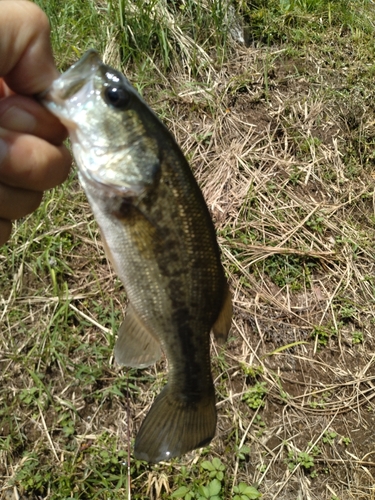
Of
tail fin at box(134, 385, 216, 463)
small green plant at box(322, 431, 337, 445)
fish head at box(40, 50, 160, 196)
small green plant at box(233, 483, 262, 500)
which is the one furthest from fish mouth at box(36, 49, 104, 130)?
small green plant at box(322, 431, 337, 445)

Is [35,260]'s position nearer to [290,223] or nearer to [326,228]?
[290,223]

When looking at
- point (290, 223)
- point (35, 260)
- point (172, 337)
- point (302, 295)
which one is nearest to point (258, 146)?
point (290, 223)

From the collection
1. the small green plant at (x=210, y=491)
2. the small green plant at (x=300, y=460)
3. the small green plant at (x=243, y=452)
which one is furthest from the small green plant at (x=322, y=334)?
the small green plant at (x=210, y=491)

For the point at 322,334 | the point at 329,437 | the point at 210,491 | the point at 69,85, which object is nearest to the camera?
the point at 69,85

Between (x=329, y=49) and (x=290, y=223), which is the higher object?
(x=329, y=49)

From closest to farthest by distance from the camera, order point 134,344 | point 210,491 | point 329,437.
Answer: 1. point 134,344
2. point 210,491
3. point 329,437

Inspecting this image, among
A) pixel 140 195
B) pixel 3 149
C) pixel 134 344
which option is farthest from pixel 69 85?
pixel 134 344

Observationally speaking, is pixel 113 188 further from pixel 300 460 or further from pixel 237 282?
pixel 300 460
